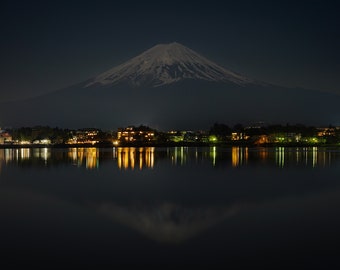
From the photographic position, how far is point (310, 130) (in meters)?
79.6

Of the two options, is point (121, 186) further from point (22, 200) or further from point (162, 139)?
point (162, 139)

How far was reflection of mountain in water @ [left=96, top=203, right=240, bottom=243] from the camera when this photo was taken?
6.20 metres

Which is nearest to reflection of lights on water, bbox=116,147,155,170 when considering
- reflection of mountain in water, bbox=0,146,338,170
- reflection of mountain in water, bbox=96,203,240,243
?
reflection of mountain in water, bbox=0,146,338,170

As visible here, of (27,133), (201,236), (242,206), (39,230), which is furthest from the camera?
(27,133)

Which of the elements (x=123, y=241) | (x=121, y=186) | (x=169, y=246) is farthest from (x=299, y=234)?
(x=121, y=186)

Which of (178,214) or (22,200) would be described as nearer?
(178,214)

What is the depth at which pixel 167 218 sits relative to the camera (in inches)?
287

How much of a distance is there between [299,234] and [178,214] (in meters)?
2.25

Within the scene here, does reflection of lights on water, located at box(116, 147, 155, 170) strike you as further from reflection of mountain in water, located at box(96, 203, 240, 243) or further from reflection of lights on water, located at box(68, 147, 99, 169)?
reflection of mountain in water, located at box(96, 203, 240, 243)

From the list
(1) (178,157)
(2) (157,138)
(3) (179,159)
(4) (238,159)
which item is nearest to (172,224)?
(4) (238,159)

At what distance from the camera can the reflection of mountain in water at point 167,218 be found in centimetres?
620

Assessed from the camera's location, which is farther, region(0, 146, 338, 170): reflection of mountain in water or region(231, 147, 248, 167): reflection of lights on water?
region(231, 147, 248, 167): reflection of lights on water

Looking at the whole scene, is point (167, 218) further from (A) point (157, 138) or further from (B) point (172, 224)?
(A) point (157, 138)

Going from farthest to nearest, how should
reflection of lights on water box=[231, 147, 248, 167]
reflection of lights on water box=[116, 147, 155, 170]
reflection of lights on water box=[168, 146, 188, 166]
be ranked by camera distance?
reflection of lights on water box=[168, 146, 188, 166] < reflection of lights on water box=[231, 147, 248, 167] < reflection of lights on water box=[116, 147, 155, 170]
